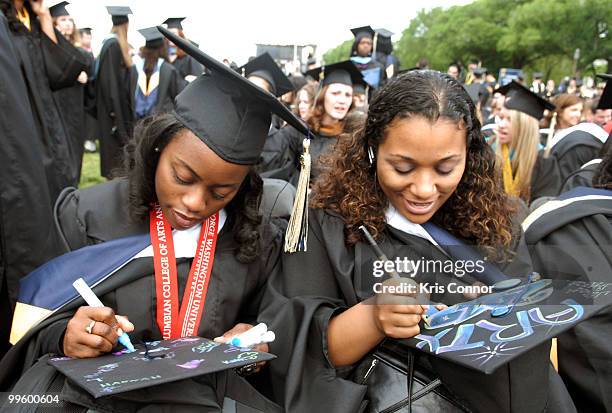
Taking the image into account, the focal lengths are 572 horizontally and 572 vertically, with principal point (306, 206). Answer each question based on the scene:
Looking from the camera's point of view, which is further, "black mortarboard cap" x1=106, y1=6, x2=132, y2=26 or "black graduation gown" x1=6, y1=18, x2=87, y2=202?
"black mortarboard cap" x1=106, y1=6, x2=132, y2=26

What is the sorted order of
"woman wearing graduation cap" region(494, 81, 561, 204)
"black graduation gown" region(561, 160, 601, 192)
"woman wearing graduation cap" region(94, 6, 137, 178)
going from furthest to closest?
1. "woman wearing graduation cap" region(94, 6, 137, 178)
2. "woman wearing graduation cap" region(494, 81, 561, 204)
3. "black graduation gown" region(561, 160, 601, 192)

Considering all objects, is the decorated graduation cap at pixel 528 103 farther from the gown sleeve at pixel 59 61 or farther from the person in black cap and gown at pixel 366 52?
the person in black cap and gown at pixel 366 52

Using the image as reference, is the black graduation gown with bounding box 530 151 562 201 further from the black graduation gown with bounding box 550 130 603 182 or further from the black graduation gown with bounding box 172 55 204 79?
the black graduation gown with bounding box 172 55 204 79

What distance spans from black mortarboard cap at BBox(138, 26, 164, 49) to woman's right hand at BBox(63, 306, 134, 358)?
6.35m

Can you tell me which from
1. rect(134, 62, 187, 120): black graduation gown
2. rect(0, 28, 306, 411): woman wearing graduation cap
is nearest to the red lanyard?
rect(0, 28, 306, 411): woman wearing graduation cap

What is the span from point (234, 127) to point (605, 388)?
155 centimetres

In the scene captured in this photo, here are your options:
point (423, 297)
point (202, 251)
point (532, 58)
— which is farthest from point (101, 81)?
point (532, 58)

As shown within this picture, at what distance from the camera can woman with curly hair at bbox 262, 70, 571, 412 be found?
1631 millimetres

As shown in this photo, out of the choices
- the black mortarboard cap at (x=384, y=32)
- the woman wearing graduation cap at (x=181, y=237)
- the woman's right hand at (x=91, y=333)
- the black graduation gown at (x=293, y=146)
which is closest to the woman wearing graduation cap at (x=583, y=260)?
the woman wearing graduation cap at (x=181, y=237)

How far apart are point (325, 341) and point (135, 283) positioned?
669mm

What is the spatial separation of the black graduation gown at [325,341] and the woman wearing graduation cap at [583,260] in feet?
0.81

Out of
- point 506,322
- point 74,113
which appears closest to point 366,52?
point 74,113

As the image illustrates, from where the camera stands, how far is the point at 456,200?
209 cm

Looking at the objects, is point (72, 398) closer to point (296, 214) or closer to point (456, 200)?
point (296, 214)
